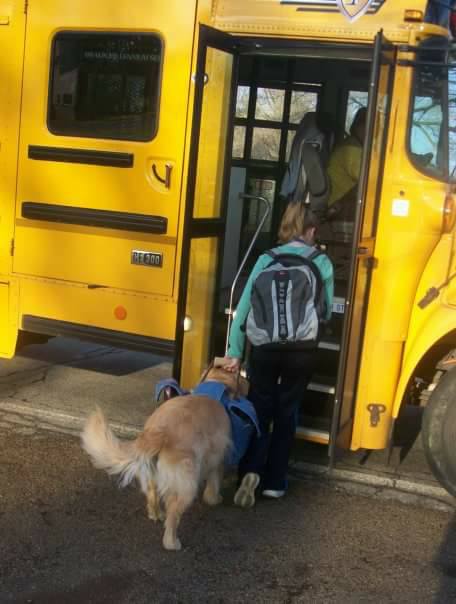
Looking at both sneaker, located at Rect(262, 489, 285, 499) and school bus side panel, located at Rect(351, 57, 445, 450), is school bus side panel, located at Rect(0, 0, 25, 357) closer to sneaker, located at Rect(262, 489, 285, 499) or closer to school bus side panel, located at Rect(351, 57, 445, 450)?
sneaker, located at Rect(262, 489, 285, 499)

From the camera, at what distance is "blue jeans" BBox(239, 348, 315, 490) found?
3799 mm

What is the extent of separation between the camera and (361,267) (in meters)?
3.93

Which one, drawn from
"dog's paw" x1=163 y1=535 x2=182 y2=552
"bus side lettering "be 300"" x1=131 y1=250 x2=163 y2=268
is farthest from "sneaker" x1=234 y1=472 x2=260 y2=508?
"bus side lettering "be 300"" x1=131 y1=250 x2=163 y2=268

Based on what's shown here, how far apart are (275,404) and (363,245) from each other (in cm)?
92

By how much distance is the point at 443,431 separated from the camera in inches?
151

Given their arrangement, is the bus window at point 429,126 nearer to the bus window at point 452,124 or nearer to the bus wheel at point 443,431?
the bus window at point 452,124

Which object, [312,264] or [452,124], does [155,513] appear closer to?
[312,264]

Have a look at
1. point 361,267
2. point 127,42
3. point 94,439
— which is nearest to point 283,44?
point 127,42

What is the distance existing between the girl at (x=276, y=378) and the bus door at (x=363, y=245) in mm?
170

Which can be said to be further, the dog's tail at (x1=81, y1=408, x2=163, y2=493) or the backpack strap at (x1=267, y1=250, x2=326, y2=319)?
the backpack strap at (x1=267, y1=250, x2=326, y2=319)

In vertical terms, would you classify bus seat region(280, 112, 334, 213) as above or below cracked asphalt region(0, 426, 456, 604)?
above

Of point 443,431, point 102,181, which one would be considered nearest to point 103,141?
point 102,181

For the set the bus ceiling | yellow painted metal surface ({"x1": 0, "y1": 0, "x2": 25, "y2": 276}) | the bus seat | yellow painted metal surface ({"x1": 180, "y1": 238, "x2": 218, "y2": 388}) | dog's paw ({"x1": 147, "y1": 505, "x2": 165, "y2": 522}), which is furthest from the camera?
the bus seat

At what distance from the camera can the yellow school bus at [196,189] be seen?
153 inches
